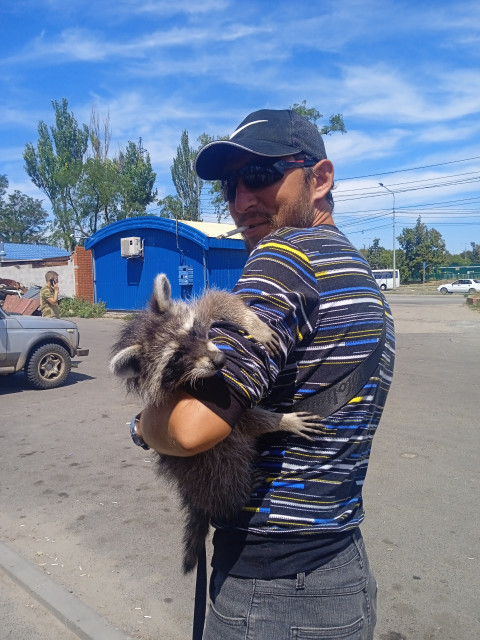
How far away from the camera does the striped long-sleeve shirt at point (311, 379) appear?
5.39ft

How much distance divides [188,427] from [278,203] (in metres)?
0.90

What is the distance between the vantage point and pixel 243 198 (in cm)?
204

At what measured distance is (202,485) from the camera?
6.44 ft

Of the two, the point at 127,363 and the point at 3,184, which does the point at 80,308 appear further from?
the point at 3,184

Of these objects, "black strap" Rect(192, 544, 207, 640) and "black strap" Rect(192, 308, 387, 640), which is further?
"black strap" Rect(192, 544, 207, 640)

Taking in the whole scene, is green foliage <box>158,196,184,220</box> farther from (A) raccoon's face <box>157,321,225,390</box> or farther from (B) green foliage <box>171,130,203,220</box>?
(A) raccoon's face <box>157,321,225,390</box>

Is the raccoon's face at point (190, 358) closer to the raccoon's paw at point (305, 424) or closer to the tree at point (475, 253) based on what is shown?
the raccoon's paw at point (305, 424)

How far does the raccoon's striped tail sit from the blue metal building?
2033 cm

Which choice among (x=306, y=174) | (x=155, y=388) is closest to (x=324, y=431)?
(x=155, y=388)

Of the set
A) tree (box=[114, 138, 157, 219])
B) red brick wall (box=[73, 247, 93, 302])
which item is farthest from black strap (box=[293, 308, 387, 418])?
tree (box=[114, 138, 157, 219])

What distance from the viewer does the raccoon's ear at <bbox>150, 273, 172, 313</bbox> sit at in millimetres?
2365

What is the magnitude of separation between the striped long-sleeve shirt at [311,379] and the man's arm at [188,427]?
0.19 metres

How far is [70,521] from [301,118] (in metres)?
4.33

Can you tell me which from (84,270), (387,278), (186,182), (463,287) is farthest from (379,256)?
(84,270)
